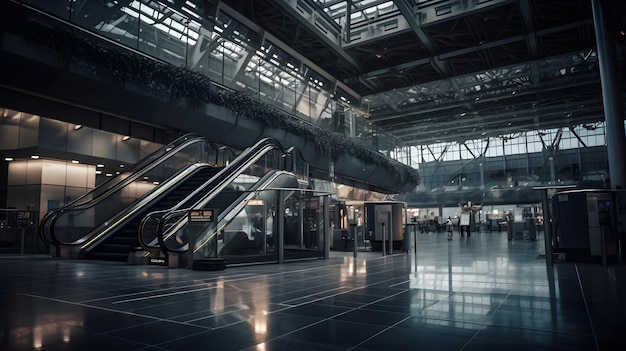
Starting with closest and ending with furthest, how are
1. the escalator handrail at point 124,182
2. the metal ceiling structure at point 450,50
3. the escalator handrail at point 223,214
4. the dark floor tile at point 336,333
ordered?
the dark floor tile at point 336,333
the escalator handrail at point 223,214
the escalator handrail at point 124,182
the metal ceiling structure at point 450,50

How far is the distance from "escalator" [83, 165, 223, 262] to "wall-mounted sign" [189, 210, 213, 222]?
123 cm

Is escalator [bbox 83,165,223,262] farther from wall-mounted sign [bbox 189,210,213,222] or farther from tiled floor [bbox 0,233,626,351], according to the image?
tiled floor [bbox 0,233,626,351]

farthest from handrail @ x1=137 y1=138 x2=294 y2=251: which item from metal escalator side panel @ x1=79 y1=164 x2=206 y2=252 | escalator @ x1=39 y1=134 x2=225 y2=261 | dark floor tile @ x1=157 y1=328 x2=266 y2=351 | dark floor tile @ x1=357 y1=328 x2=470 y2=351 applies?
dark floor tile @ x1=357 y1=328 x2=470 y2=351

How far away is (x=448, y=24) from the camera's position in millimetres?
21000

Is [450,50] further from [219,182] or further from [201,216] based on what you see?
[201,216]

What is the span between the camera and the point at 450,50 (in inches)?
936

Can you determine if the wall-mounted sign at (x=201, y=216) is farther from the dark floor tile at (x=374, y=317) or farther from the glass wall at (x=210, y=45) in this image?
the glass wall at (x=210, y=45)

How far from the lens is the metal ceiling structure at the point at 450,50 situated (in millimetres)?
19562

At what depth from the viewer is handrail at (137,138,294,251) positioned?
9.34 meters

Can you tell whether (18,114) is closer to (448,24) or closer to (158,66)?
(158,66)

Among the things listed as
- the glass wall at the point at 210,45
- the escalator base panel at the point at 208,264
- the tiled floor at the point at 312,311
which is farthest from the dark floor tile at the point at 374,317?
the glass wall at the point at 210,45

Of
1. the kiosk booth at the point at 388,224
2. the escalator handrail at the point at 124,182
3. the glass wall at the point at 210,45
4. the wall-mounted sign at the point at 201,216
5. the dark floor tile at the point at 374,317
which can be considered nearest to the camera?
the dark floor tile at the point at 374,317

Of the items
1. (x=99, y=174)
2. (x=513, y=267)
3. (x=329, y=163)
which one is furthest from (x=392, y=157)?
(x=513, y=267)

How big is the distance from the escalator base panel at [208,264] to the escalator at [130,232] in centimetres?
192
